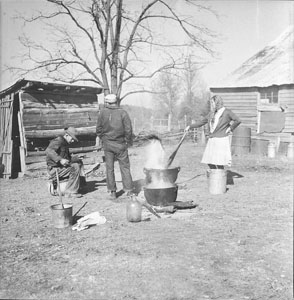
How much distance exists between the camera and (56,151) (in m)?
7.50

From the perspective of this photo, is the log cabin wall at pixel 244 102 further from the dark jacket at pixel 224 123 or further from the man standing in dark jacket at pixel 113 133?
the man standing in dark jacket at pixel 113 133

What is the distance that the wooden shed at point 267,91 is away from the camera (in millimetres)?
17469

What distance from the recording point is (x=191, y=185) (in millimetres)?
8773

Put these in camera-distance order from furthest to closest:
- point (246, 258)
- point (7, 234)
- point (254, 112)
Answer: point (254, 112) → point (7, 234) → point (246, 258)

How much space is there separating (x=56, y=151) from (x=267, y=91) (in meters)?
13.9

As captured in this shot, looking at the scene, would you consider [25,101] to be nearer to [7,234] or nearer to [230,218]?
[7,234]

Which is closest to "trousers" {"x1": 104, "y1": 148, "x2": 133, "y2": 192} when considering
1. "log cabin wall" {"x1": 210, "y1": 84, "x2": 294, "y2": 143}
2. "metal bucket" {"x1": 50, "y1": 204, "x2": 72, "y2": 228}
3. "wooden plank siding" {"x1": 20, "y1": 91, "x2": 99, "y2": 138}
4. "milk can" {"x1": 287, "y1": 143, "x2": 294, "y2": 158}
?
"metal bucket" {"x1": 50, "y1": 204, "x2": 72, "y2": 228}

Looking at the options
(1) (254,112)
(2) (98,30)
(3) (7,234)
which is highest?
(2) (98,30)

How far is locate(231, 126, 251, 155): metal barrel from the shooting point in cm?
1585

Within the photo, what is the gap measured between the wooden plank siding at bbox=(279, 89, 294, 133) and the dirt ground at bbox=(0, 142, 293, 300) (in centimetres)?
1070

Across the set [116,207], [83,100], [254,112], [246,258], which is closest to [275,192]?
[116,207]

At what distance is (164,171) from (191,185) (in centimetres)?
226

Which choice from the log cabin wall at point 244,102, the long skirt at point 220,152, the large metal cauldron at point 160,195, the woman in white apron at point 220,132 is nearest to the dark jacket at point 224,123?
the woman in white apron at point 220,132

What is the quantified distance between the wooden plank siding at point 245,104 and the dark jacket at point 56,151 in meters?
13.7
